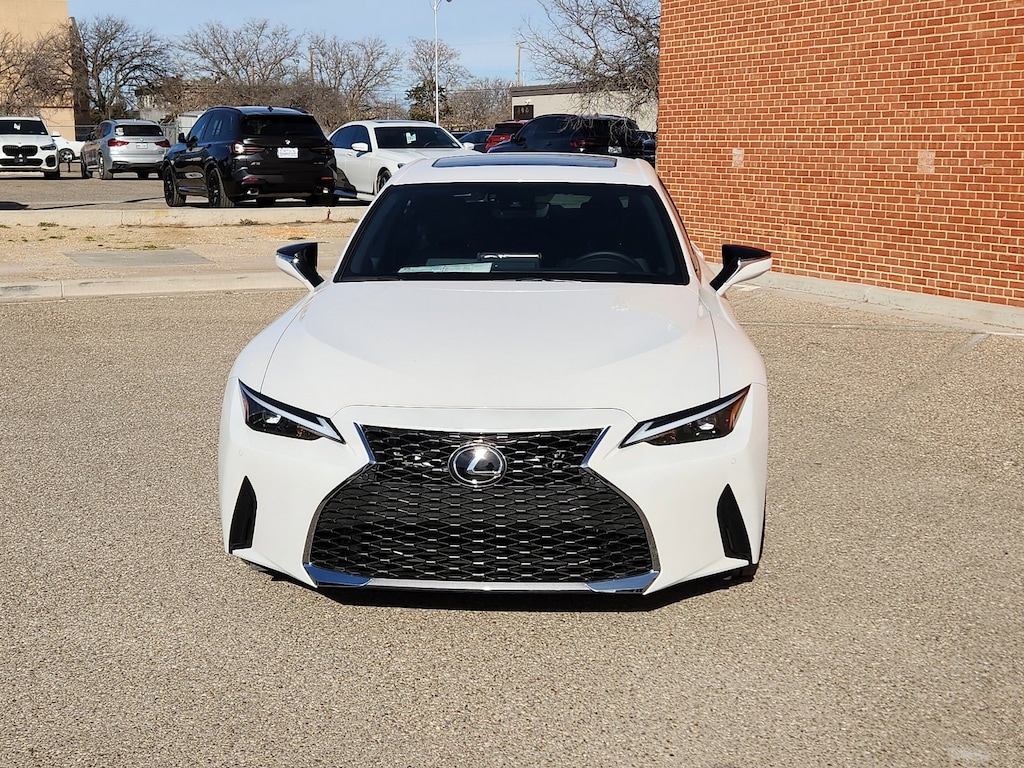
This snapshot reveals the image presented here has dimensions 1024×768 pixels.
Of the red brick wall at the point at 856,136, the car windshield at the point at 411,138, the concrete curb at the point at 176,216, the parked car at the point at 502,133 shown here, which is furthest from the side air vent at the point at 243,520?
the parked car at the point at 502,133

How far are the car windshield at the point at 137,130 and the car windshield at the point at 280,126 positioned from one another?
51.6ft

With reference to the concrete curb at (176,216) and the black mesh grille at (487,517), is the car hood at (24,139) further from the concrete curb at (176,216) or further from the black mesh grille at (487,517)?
the black mesh grille at (487,517)

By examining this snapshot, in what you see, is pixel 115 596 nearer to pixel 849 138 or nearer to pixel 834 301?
pixel 834 301

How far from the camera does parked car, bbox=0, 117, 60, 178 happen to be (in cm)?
3534

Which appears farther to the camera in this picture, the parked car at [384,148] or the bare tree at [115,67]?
the bare tree at [115,67]

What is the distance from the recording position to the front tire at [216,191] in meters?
20.7

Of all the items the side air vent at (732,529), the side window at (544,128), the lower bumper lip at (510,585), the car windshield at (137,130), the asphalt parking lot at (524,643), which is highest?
the car windshield at (137,130)

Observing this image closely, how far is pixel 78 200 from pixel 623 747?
25.0 meters

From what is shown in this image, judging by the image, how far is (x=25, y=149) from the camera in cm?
3544

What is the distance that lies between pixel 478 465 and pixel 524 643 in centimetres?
67

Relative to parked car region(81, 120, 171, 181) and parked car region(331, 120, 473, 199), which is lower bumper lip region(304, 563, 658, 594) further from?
parked car region(81, 120, 171, 181)

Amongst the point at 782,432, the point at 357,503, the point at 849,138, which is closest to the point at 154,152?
the point at 849,138

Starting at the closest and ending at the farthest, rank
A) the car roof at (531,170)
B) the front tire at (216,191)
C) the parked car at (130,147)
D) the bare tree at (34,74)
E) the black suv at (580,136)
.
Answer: the car roof at (531,170)
the front tire at (216,191)
the black suv at (580,136)
the parked car at (130,147)
the bare tree at (34,74)

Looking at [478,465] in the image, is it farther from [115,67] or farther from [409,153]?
[115,67]
